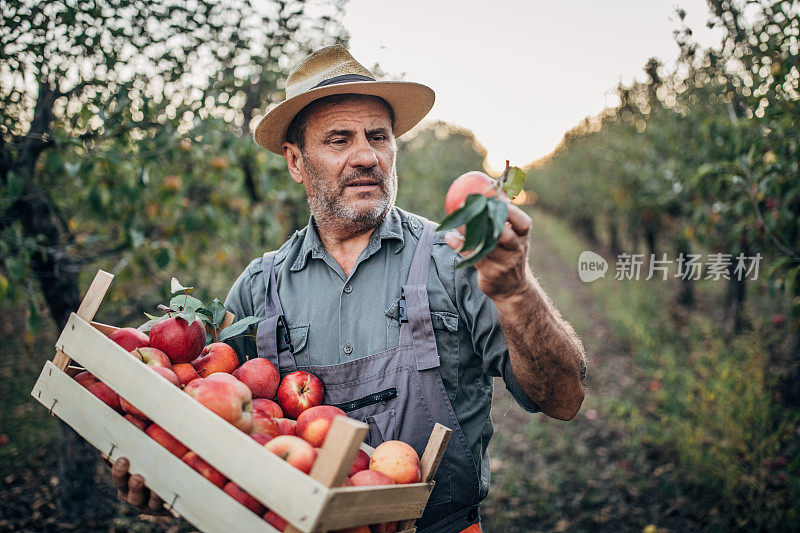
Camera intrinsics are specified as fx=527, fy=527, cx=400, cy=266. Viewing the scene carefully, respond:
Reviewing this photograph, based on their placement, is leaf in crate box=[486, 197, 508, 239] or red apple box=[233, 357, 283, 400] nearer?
leaf in crate box=[486, 197, 508, 239]

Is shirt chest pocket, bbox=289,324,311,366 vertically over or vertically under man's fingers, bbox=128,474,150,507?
over

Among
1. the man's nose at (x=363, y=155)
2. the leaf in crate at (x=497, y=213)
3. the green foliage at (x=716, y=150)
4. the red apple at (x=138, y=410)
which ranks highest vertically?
the green foliage at (x=716, y=150)

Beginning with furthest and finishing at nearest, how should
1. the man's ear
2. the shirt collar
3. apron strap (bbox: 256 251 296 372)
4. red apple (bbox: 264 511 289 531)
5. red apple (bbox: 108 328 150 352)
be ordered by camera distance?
the man's ear < the shirt collar < apron strap (bbox: 256 251 296 372) < red apple (bbox: 108 328 150 352) < red apple (bbox: 264 511 289 531)

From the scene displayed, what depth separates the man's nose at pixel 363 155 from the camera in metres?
2.04

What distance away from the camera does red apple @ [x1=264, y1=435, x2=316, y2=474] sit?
4.01 feet

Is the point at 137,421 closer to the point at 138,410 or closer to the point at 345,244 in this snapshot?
the point at 138,410

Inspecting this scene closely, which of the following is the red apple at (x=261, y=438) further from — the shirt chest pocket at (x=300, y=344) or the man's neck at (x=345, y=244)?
the man's neck at (x=345, y=244)

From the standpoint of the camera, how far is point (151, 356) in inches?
59.6

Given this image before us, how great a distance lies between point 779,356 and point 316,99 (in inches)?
205

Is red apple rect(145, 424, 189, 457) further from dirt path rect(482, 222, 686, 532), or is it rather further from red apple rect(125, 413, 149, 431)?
dirt path rect(482, 222, 686, 532)

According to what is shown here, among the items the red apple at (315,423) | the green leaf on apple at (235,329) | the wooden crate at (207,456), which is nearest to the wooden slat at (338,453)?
the wooden crate at (207,456)

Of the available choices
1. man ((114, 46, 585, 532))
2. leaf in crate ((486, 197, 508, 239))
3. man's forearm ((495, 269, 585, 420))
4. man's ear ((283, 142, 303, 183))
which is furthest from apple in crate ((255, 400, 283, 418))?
man's ear ((283, 142, 303, 183))

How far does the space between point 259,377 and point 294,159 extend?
111cm

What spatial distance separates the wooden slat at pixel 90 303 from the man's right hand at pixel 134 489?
0.40m
